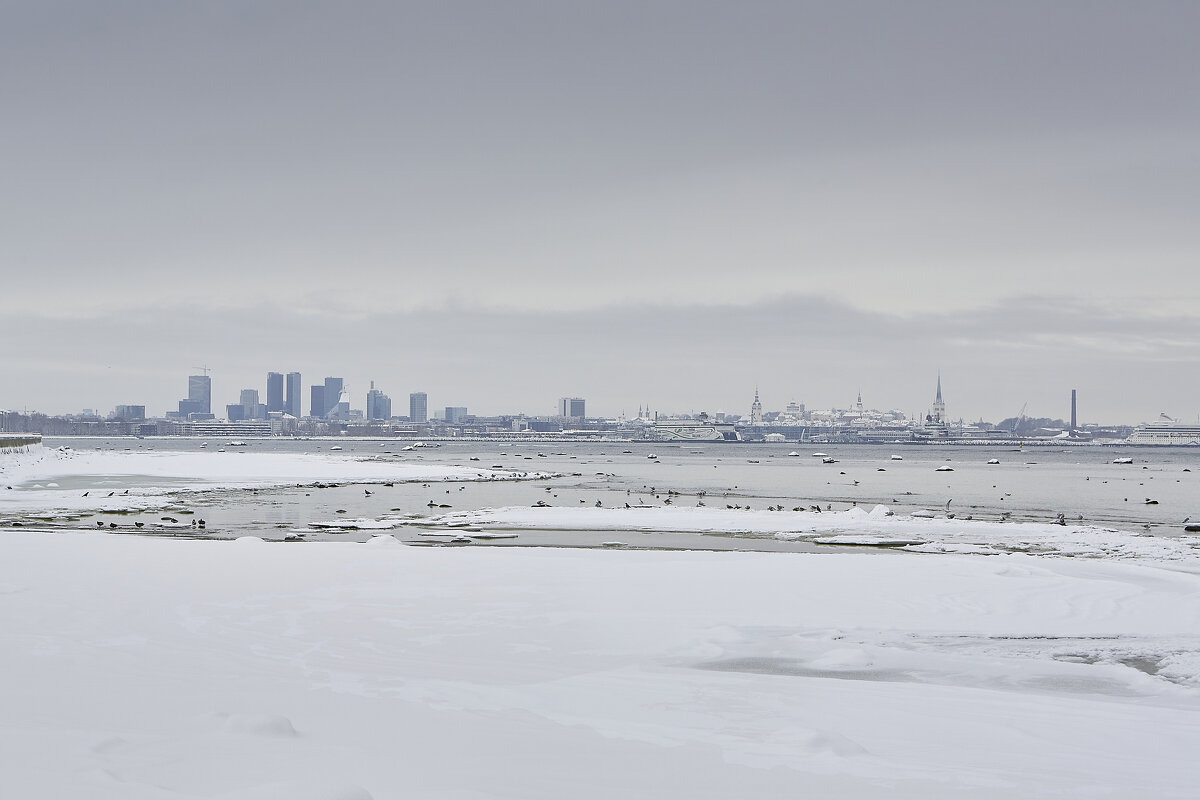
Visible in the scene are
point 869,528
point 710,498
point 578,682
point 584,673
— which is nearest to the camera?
point 578,682

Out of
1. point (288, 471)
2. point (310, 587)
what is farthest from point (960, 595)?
point (288, 471)

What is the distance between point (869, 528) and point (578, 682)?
22787 mm

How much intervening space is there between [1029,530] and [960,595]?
1679cm

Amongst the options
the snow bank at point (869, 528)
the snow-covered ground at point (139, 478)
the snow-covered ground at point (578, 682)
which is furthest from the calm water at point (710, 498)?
the snow-covered ground at point (578, 682)

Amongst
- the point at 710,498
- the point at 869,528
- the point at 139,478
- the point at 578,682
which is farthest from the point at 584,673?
the point at 139,478

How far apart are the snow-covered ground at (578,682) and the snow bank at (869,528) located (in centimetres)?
863

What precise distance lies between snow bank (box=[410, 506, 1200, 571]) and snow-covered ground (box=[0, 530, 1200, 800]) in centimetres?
863

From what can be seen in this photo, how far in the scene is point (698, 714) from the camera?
802 centimetres

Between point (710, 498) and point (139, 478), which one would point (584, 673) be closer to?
point (710, 498)

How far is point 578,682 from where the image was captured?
29.7 ft

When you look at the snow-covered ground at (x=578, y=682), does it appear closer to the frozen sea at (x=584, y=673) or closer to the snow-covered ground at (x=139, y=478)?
the frozen sea at (x=584, y=673)

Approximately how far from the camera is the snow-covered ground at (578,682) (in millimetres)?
6266

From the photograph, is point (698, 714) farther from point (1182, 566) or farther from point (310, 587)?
point (1182, 566)

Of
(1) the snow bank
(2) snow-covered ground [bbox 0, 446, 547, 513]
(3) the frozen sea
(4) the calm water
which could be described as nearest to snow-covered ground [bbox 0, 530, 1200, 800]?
(3) the frozen sea
